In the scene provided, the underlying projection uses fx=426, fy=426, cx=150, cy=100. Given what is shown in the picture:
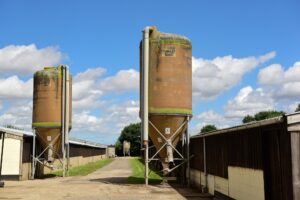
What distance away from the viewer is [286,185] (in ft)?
37.2

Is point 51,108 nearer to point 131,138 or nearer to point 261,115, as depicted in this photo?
point 261,115

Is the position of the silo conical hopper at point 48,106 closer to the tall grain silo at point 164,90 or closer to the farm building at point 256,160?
the tall grain silo at point 164,90

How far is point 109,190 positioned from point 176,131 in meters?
5.60

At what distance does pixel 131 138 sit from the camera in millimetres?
129250

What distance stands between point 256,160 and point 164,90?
1177cm

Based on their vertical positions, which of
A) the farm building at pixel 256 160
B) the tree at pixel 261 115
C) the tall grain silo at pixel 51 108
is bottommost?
the farm building at pixel 256 160

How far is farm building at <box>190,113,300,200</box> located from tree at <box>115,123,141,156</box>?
105502mm

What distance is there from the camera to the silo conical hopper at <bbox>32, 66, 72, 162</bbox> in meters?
32.9

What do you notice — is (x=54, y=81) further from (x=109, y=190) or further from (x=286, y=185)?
(x=286, y=185)

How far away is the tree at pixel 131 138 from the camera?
127 m

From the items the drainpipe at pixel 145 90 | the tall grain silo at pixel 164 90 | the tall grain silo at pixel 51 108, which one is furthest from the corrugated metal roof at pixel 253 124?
the tall grain silo at pixel 51 108

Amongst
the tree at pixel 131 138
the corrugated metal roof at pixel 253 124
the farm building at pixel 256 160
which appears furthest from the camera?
the tree at pixel 131 138

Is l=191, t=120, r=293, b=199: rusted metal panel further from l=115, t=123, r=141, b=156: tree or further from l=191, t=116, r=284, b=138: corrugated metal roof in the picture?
l=115, t=123, r=141, b=156: tree

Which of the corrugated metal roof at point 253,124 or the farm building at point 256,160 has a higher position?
the corrugated metal roof at point 253,124
